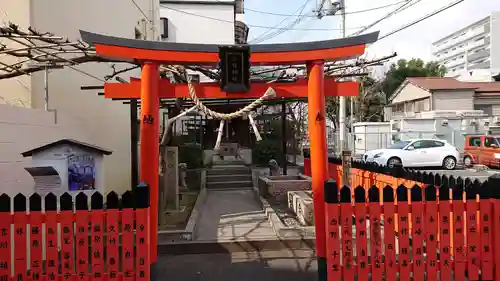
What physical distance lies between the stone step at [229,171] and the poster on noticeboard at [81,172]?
9.42m

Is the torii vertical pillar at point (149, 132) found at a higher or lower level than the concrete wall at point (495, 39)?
lower

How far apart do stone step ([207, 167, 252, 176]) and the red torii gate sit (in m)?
10.2

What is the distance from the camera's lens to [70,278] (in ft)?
15.7

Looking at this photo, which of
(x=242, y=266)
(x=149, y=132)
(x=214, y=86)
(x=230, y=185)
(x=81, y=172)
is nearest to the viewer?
(x=149, y=132)

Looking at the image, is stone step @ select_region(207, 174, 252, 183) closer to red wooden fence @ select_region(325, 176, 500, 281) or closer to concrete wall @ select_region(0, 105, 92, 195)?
concrete wall @ select_region(0, 105, 92, 195)

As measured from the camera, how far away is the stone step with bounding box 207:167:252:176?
16.0 metres

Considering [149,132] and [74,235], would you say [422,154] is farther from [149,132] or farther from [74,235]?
[74,235]

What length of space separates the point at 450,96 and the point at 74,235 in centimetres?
3588

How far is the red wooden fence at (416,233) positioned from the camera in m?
4.92

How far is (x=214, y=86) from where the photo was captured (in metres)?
5.91

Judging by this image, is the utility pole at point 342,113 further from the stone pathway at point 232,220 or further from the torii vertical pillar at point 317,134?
the torii vertical pillar at point 317,134

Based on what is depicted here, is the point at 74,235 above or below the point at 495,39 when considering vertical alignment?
below

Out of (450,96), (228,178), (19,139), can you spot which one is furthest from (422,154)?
(19,139)

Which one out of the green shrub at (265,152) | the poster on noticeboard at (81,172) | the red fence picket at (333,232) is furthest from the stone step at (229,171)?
the red fence picket at (333,232)
